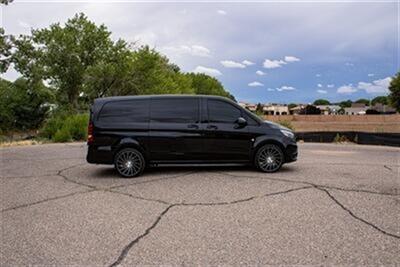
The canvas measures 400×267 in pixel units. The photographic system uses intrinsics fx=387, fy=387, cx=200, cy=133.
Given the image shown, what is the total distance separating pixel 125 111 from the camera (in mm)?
8664

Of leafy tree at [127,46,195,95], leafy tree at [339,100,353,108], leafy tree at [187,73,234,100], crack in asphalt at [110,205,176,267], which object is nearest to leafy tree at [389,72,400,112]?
leafy tree at [127,46,195,95]

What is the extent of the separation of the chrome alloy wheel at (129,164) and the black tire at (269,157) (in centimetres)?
260

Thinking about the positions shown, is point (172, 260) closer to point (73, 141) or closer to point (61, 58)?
point (73, 141)

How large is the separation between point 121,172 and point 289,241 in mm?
4902

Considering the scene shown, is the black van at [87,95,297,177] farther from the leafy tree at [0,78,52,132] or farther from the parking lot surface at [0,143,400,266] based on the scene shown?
the leafy tree at [0,78,52,132]

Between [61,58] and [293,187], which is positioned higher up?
[61,58]

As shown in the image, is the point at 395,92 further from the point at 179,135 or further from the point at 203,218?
the point at 203,218

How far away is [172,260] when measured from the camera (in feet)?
12.9

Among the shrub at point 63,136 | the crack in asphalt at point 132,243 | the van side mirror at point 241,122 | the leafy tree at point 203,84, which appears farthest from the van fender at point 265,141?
the leafy tree at point 203,84

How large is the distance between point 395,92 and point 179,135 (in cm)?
5329

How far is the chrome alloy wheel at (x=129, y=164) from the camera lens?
8469 mm

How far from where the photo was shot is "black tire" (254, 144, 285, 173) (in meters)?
8.71

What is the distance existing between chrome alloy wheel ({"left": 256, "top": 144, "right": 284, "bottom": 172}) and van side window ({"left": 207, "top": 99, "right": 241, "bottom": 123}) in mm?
961

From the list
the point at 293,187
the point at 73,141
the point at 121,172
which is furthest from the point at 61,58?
the point at 293,187
